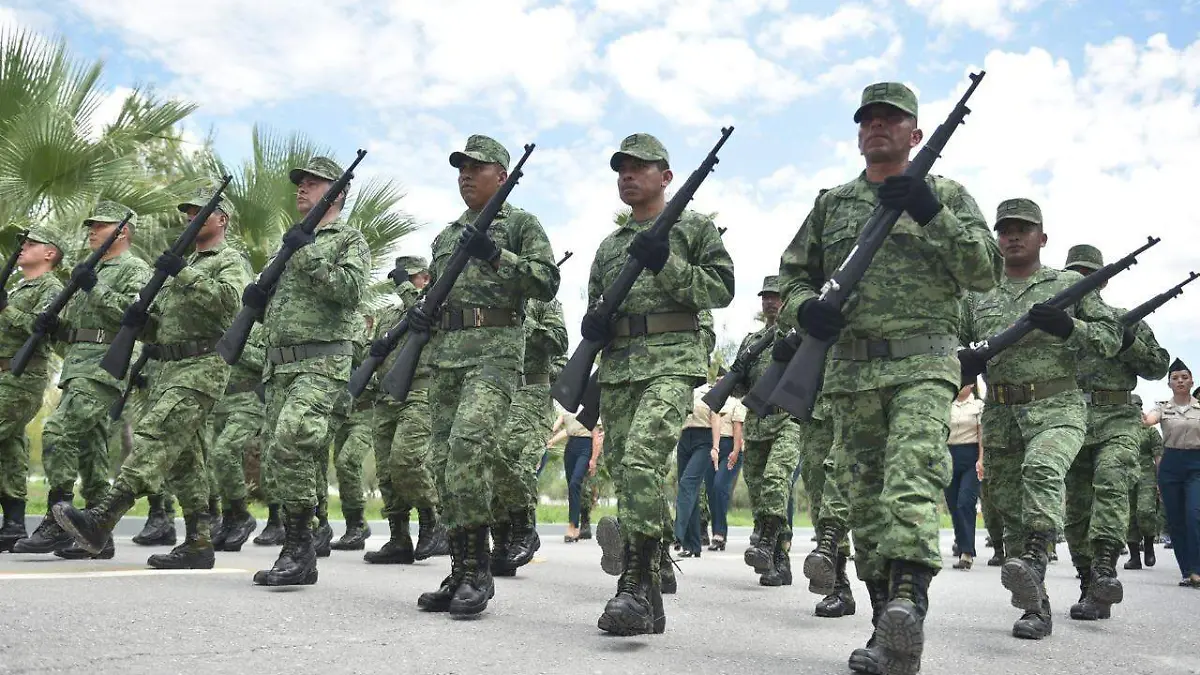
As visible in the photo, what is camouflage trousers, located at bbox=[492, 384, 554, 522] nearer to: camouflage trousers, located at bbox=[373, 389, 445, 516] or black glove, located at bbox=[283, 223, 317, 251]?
camouflage trousers, located at bbox=[373, 389, 445, 516]

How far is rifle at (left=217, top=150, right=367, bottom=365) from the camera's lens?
6711mm

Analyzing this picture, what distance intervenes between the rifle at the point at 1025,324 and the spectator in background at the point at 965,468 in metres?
5.10

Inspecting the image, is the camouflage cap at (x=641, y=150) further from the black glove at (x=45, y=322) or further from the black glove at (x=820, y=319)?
the black glove at (x=45, y=322)

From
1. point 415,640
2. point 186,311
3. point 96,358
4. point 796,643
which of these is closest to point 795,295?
point 796,643

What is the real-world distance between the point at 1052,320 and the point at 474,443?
3.17 meters

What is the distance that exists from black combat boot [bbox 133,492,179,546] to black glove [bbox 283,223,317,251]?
3885 mm

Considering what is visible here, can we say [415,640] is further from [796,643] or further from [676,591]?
[676,591]

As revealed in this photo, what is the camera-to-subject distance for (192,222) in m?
7.62

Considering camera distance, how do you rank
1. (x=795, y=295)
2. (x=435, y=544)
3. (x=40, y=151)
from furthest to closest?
1. (x=40, y=151)
2. (x=435, y=544)
3. (x=795, y=295)

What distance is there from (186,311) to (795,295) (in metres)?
4.34

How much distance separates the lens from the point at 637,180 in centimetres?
571

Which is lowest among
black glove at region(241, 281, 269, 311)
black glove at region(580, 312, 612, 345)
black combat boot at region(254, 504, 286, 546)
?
black combat boot at region(254, 504, 286, 546)

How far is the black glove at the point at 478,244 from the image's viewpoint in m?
5.61

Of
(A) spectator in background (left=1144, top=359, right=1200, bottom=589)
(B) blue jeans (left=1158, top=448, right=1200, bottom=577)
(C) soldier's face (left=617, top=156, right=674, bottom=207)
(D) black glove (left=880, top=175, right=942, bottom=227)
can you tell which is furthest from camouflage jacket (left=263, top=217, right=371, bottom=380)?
(B) blue jeans (left=1158, top=448, right=1200, bottom=577)
